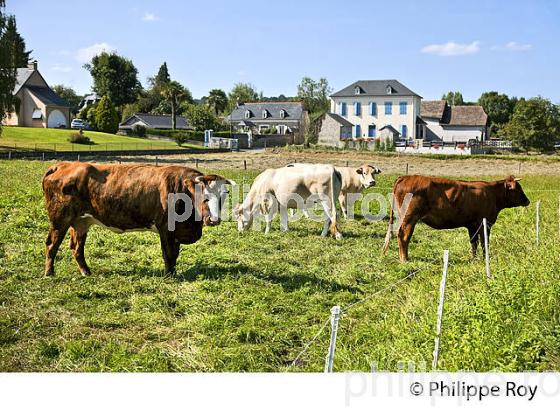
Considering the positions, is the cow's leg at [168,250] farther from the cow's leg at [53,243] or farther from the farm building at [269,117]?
the farm building at [269,117]

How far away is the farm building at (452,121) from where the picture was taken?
43781 mm

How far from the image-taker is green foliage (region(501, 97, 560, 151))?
33.2 metres

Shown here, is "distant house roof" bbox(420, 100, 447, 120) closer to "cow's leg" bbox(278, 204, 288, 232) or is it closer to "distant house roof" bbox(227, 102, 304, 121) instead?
"distant house roof" bbox(227, 102, 304, 121)

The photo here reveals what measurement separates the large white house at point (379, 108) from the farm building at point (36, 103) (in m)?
22.0

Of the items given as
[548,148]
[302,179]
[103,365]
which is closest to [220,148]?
[548,148]

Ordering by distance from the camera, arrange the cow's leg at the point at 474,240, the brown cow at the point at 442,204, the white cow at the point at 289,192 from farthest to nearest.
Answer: the white cow at the point at 289,192
the cow's leg at the point at 474,240
the brown cow at the point at 442,204

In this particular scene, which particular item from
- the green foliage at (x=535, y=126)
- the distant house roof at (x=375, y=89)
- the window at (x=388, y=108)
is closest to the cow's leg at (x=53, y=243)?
the green foliage at (x=535, y=126)

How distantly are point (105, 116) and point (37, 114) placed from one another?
505cm

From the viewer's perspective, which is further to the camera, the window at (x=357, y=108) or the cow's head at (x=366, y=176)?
the window at (x=357, y=108)

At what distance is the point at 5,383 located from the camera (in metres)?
3.99

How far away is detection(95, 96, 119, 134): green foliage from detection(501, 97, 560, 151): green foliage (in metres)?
26.6

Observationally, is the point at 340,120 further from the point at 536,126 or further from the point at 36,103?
the point at 36,103

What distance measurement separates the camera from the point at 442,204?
326 inches

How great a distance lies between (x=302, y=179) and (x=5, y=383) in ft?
23.6
